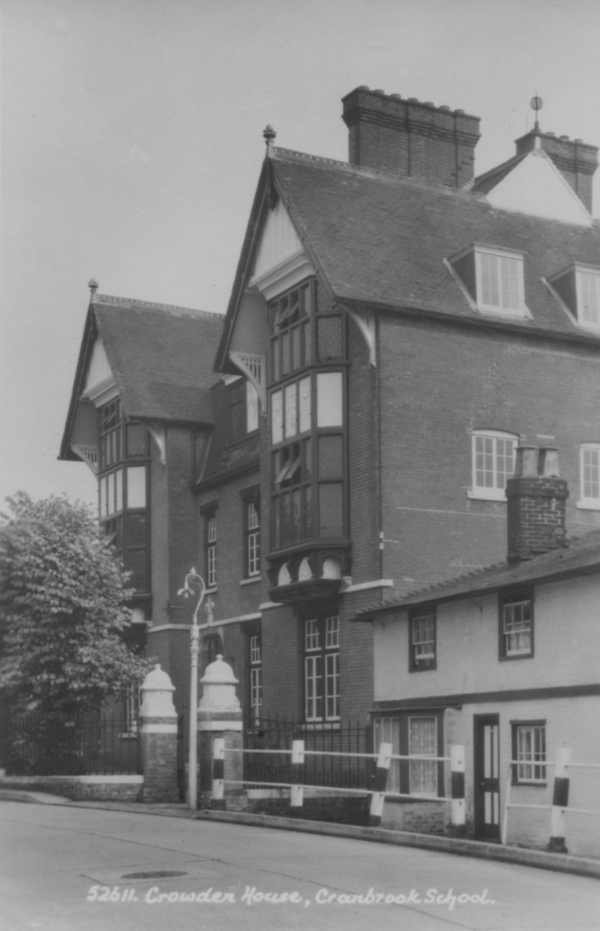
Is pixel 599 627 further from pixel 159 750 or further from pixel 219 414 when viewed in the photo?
pixel 219 414

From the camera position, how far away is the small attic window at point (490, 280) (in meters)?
31.0

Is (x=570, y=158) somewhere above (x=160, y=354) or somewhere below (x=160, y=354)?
above

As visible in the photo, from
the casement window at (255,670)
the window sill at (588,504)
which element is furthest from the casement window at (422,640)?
the casement window at (255,670)

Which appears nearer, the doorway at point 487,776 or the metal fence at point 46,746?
the doorway at point 487,776

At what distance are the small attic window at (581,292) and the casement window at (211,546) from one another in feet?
37.6

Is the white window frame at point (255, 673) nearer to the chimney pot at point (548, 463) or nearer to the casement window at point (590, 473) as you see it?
the casement window at point (590, 473)

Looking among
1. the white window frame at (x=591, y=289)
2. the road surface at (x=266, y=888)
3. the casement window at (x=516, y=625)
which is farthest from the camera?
the white window frame at (x=591, y=289)

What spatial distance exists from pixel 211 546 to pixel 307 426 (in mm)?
8943

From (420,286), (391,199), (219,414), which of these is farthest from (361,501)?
(219,414)

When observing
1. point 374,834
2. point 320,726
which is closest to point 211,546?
point 320,726

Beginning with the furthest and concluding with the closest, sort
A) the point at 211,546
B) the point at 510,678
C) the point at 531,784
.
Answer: the point at 211,546 → the point at 510,678 → the point at 531,784

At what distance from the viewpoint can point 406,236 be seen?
31719 millimetres

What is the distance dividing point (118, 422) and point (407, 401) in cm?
1373

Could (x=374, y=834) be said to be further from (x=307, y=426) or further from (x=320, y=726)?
(x=307, y=426)
